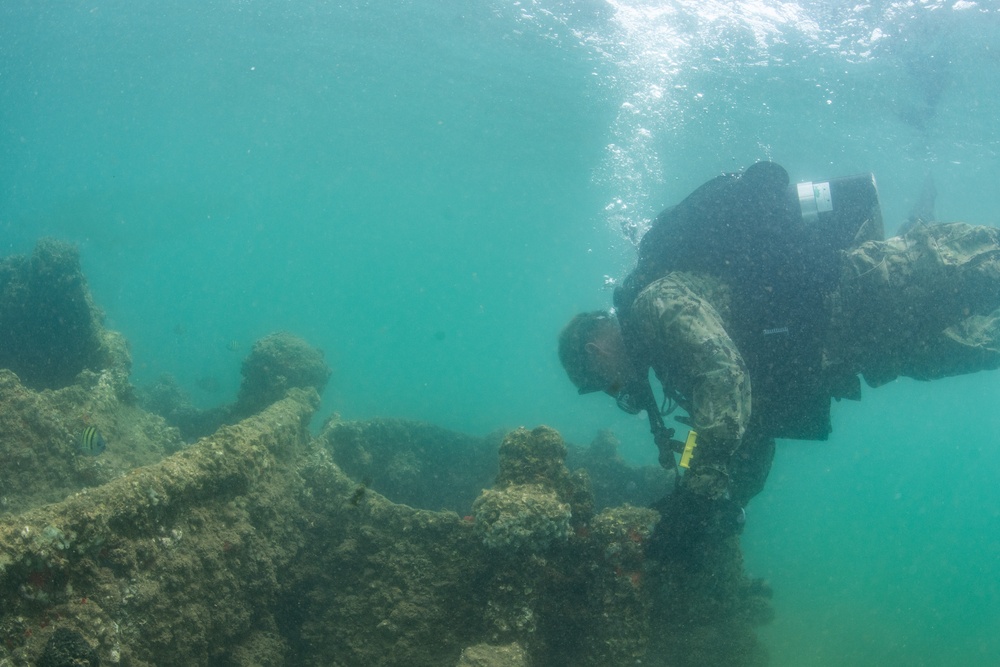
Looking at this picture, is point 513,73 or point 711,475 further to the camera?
point 513,73

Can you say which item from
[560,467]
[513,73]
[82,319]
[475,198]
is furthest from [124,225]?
[560,467]

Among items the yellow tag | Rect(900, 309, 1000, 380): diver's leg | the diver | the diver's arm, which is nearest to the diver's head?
the diver

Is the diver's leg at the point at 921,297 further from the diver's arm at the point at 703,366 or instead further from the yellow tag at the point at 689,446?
the yellow tag at the point at 689,446

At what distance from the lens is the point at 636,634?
155 inches

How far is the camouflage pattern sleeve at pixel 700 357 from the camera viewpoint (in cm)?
385

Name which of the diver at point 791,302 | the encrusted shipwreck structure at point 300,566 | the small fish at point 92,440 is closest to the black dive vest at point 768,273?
the diver at point 791,302

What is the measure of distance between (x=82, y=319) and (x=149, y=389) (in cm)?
692

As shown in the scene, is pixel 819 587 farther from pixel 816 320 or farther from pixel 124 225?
pixel 124 225

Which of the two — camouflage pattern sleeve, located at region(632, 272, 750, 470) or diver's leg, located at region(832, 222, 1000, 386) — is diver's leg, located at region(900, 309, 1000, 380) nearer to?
diver's leg, located at region(832, 222, 1000, 386)

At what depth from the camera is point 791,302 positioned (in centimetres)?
472

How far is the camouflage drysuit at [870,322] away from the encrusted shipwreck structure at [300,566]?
1165 millimetres

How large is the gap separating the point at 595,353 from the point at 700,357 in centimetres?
130

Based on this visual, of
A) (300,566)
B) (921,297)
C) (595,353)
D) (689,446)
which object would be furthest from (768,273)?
(300,566)

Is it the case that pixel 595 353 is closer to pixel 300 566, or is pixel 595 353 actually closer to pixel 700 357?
pixel 700 357
